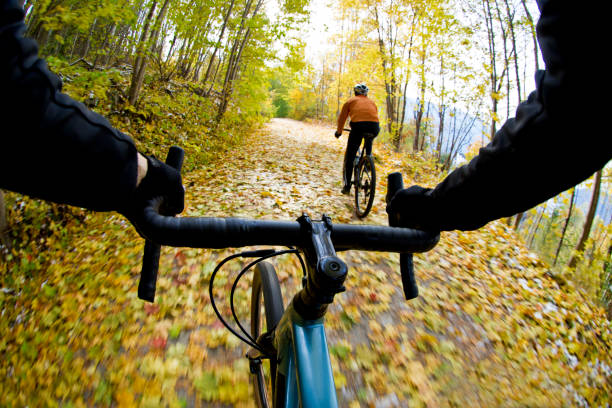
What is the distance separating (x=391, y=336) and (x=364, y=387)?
2.29 feet

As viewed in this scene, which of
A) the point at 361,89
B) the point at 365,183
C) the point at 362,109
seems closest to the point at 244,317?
the point at 365,183

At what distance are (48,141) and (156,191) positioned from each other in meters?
0.28

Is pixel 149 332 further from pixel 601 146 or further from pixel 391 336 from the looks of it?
pixel 601 146

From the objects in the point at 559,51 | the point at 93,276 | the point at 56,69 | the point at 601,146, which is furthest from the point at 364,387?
the point at 56,69

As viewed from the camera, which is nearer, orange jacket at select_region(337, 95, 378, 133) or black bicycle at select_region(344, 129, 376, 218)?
black bicycle at select_region(344, 129, 376, 218)

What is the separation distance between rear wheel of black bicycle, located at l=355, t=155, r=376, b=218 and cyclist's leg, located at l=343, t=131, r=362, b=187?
34 cm

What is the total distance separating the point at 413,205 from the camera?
3.26ft

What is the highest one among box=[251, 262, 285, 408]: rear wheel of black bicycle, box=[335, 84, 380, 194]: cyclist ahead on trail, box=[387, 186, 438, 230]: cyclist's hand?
box=[335, 84, 380, 194]: cyclist ahead on trail

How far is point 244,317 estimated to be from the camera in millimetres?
2961

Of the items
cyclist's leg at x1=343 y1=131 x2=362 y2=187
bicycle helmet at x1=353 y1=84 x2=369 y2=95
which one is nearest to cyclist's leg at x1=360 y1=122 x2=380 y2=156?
cyclist's leg at x1=343 y1=131 x2=362 y2=187

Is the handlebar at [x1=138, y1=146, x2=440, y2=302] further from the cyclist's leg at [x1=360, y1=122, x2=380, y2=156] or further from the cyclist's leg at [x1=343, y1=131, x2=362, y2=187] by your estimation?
the cyclist's leg at [x1=343, y1=131, x2=362, y2=187]

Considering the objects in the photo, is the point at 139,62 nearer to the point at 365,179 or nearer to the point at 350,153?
the point at 350,153

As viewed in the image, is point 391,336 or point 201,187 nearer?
point 391,336

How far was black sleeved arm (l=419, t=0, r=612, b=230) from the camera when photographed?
1.91ft
